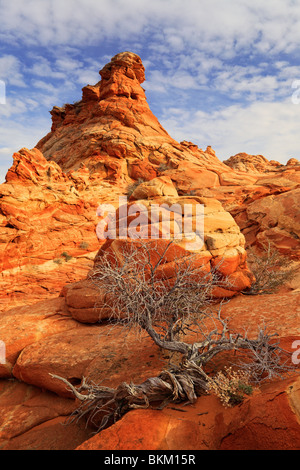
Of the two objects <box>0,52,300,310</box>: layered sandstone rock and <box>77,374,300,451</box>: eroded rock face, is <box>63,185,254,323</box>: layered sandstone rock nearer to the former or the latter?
<box>0,52,300,310</box>: layered sandstone rock

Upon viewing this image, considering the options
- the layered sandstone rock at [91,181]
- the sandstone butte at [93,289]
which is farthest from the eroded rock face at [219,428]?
the layered sandstone rock at [91,181]

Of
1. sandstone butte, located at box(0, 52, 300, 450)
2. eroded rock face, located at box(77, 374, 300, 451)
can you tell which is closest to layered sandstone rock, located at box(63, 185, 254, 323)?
sandstone butte, located at box(0, 52, 300, 450)

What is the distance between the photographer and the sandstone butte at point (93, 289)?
11.6ft

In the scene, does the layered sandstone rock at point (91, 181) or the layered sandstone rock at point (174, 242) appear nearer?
the layered sandstone rock at point (174, 242)

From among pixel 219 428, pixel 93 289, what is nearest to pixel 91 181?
pixel 93 289

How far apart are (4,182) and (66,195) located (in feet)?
15.0

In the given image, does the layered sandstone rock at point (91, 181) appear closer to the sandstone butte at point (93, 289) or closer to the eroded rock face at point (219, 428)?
the sandstone butte at point (93, 289)

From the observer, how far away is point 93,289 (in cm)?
889

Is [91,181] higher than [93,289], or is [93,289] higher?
[91,181]

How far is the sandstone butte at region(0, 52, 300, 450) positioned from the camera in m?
3.53

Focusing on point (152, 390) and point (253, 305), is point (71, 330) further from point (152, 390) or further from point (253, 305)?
point (253, 305)

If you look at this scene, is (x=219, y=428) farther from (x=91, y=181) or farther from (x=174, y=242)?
(x=91, y=181)

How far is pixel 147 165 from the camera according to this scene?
2936cm
